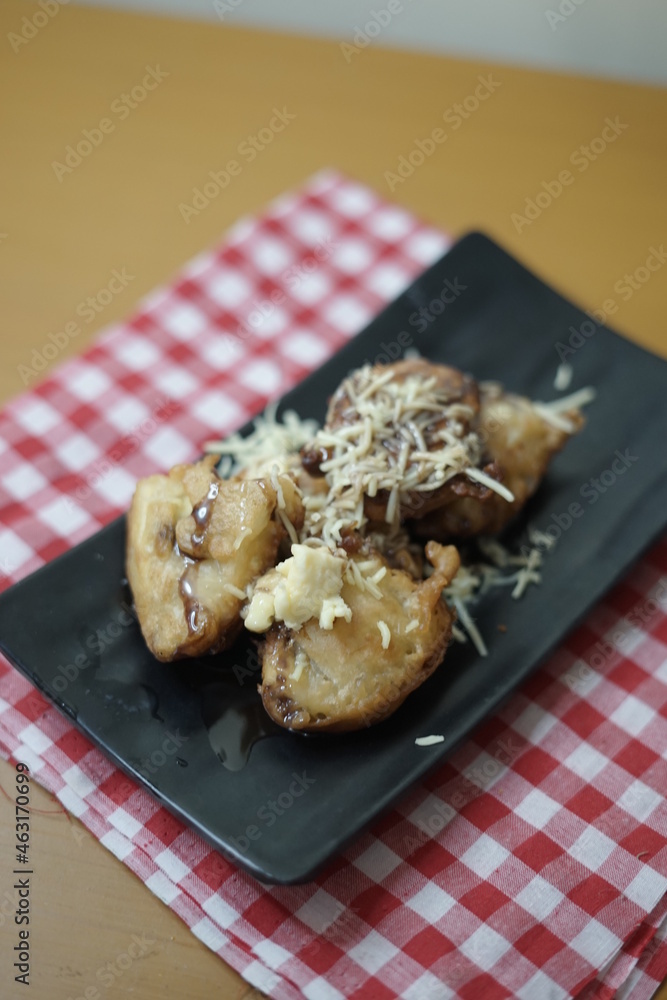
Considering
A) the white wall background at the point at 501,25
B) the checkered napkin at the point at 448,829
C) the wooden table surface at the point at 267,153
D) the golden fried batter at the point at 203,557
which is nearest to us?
the checkered napkin at the point at 448,829

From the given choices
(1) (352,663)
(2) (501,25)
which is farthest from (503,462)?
(2) (501,25)

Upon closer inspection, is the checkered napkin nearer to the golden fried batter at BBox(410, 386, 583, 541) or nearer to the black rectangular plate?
the black rectangular plate

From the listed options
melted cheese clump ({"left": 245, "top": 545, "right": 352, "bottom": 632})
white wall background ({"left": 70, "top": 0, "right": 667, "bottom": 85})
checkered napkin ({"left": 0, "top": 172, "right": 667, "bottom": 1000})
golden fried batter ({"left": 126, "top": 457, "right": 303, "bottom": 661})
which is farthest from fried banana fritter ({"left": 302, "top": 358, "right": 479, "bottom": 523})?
white wall background ({"left": 70, "top": 0, "right": 667, "bottom": 85})

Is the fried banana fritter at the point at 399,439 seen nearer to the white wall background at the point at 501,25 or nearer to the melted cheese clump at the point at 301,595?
the melted cheese clump at the point at 301,595

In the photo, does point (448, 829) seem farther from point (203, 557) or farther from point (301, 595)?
point (203, 557)

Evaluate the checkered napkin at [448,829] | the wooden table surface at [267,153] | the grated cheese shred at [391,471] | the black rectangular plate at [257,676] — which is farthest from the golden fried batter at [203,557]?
the wooden table surface at [267,153]

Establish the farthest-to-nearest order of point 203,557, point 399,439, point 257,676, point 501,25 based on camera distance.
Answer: point 501,25, point 399,439, point 257,676, point 203,557
